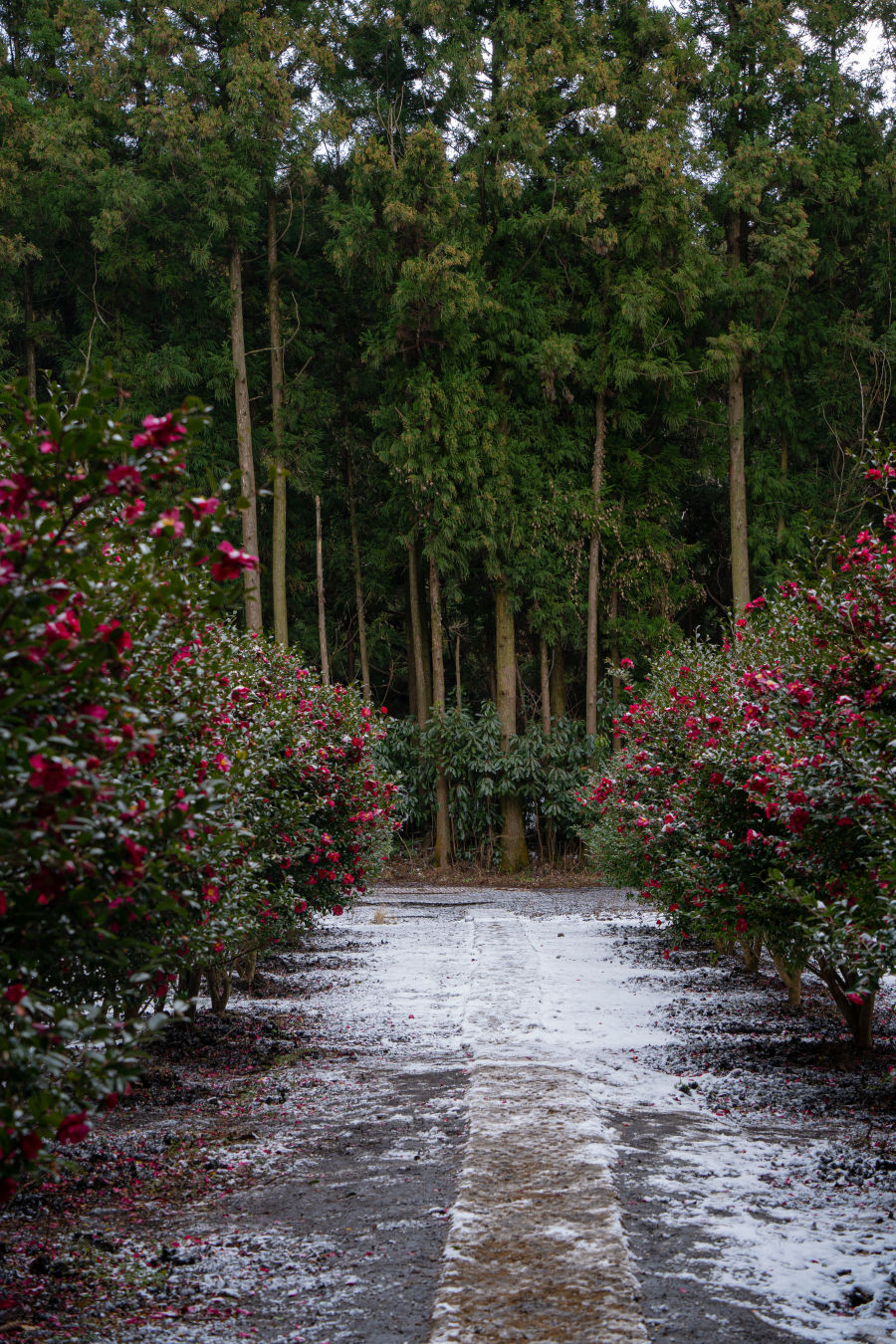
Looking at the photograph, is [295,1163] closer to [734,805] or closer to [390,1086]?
[390,1086]

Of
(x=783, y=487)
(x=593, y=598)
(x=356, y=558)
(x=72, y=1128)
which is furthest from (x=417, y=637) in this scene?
(x=72, y=1128)

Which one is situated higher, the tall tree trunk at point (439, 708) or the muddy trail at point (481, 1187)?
the tall tree trunk at point (439, 708)

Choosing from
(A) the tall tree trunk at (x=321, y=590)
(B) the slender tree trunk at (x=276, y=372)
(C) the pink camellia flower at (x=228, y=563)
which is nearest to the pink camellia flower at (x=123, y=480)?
(C) the pink camellia flower at (x=228, y=563)

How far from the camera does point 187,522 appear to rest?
226 cm

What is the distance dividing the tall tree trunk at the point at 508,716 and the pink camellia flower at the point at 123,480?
54.2 feet

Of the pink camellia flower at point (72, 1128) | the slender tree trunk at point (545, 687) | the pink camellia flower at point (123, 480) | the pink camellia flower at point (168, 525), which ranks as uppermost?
the slender tree trunk at point (545, 687)

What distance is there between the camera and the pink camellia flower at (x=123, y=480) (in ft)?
6.99

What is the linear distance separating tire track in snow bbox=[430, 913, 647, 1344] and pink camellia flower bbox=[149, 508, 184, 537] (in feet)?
6.90

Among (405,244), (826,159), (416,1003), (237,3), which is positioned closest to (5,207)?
(237,3)

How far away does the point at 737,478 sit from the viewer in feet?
61.8

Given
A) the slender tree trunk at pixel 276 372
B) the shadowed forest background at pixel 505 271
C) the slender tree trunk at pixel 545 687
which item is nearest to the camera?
the shadowed forest background at pixel 505 271

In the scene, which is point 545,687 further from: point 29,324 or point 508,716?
point 29,324

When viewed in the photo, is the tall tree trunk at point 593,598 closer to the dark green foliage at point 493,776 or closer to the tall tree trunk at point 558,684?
the dark green foliage at point 493,776

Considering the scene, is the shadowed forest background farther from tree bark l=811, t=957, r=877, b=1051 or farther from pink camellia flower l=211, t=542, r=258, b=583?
pink camellia flower l=211, t=542, r=258, b=583
